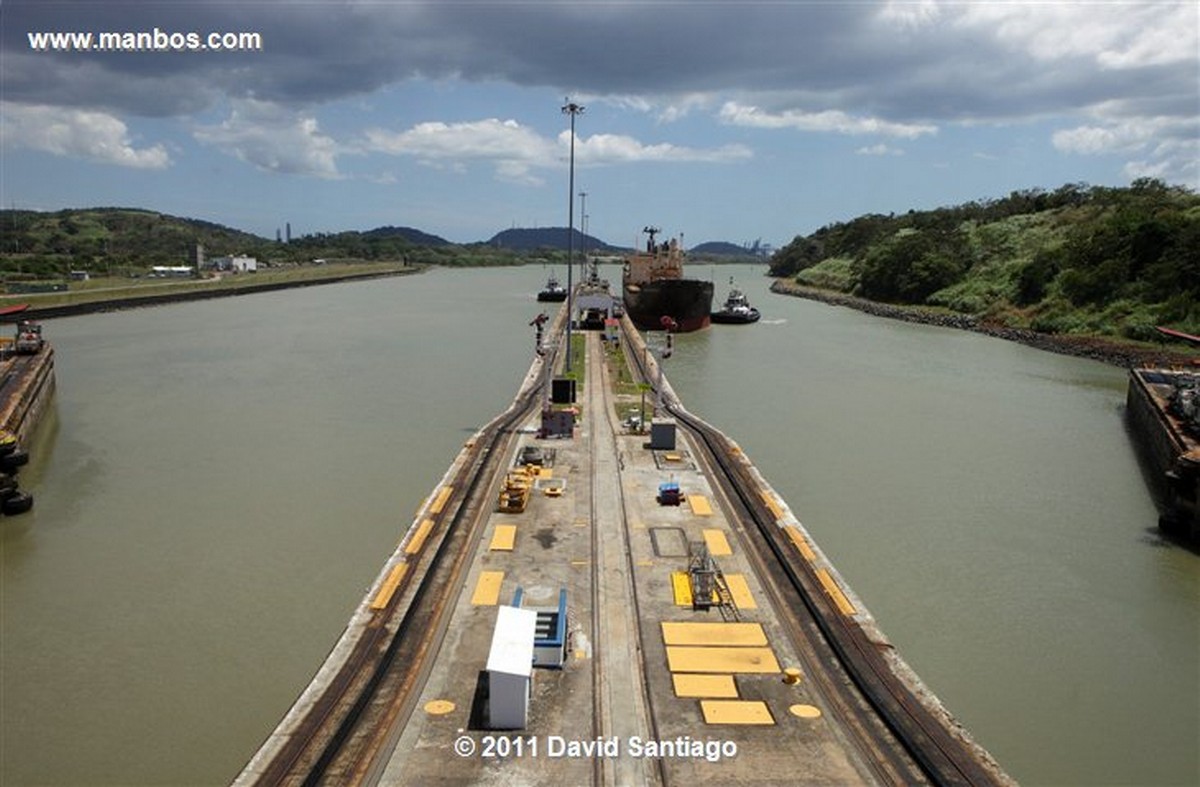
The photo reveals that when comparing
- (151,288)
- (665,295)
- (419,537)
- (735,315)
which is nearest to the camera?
(419,537)

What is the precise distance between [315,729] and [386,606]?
12.4 ft

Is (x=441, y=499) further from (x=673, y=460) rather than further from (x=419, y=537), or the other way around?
(x=673, y=460)

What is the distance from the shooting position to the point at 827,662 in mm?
13930

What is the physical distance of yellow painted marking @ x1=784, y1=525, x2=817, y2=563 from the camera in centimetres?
1821

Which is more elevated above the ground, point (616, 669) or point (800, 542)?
point (800, 542)

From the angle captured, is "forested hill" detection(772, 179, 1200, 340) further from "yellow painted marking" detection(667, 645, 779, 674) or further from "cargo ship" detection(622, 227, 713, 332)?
"yellow painted marking" detection(667, 645, 779, 674)

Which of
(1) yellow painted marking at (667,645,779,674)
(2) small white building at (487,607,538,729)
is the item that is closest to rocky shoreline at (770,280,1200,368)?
(1) yellow painted marking at (667,645,779,674)

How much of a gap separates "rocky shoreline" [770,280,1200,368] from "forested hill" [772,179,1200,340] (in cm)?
208

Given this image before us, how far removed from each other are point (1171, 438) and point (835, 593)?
1842 cm

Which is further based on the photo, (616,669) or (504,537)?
(504,537)

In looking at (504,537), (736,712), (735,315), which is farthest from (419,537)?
(735,315)

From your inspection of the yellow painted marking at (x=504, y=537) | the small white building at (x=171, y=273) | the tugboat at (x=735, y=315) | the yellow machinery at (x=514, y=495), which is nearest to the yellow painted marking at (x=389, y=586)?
the yellow painted marking at (x=504, y=537)

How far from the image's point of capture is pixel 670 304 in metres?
70.0

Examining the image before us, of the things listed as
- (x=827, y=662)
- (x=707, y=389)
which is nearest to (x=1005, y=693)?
(x=827, y=662)
